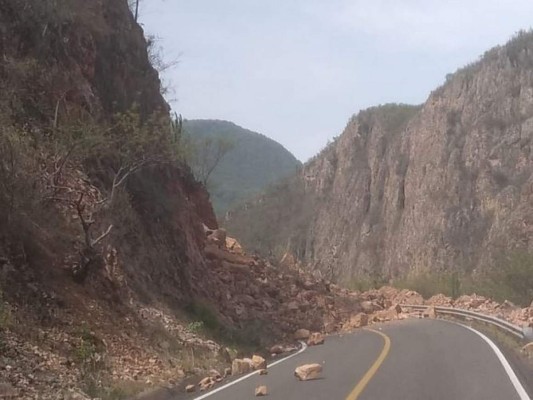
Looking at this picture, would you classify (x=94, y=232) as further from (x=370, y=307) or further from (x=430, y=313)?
(x=370, y=307)

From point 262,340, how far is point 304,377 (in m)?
13.1

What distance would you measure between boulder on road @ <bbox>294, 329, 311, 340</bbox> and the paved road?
365 inches

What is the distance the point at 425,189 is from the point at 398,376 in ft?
275

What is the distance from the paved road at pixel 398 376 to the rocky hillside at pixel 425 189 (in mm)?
43875

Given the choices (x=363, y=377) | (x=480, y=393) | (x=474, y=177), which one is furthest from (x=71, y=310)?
(x=474, y=177)

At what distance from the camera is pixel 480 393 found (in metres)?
11.3

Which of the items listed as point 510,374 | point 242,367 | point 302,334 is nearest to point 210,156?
point 302,334

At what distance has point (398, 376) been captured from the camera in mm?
13672

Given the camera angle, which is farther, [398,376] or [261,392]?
[398,376]

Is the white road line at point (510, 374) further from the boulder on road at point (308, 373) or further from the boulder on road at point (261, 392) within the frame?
the boulder on road at point (261, 392)

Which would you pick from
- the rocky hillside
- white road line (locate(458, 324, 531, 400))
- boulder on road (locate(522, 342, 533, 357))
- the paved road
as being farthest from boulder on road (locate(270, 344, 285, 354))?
the rocky hillside

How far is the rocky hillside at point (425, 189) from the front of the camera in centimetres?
8181

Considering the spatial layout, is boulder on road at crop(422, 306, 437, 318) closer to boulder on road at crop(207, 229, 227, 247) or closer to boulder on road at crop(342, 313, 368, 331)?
boulder on road at crop(342, 313, 368, 331)

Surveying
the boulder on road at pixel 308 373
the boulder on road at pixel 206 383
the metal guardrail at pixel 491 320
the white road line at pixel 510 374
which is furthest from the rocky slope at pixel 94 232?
the metal guardrail at pixel 491 320
